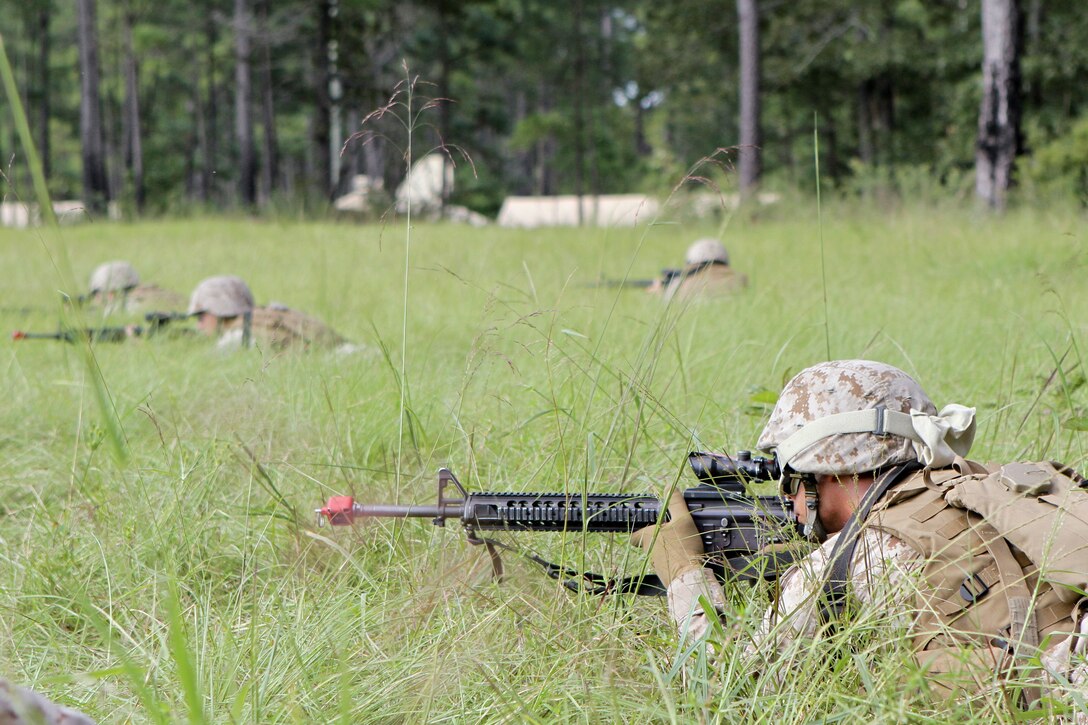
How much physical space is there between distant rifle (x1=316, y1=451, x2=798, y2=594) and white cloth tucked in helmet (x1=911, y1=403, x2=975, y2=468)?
1.05ft

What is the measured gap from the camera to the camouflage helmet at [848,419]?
7.43 ft

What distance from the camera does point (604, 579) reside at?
2.38m

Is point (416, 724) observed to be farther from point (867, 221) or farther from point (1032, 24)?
point (1032, 24)

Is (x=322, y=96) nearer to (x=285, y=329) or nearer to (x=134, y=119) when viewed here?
(x=134, y=119)

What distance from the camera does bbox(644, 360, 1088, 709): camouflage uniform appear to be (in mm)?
1978

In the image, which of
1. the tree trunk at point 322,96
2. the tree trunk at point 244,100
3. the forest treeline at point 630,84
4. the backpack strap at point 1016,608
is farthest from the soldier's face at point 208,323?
the tree trunk at point 322,96

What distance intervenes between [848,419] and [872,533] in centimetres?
25

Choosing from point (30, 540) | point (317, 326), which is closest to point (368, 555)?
point (30, 540)

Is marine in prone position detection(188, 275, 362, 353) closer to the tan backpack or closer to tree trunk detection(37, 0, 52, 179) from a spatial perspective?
the tan backpack

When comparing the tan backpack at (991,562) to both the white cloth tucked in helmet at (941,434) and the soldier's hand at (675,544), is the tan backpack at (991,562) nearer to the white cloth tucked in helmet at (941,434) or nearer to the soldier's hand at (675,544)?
the white cloth tucked in helmet at (941,434)

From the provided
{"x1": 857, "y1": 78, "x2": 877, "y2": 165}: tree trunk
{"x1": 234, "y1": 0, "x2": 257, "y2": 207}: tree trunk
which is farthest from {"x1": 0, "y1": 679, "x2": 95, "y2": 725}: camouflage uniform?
→ {"x1": 857, "y1": 78, "x2": 877, "y2": 165}: tree trunk

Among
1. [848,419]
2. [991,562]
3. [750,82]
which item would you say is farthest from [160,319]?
[750,82]

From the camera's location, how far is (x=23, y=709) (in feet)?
4.00

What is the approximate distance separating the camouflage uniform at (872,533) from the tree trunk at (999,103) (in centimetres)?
1079
